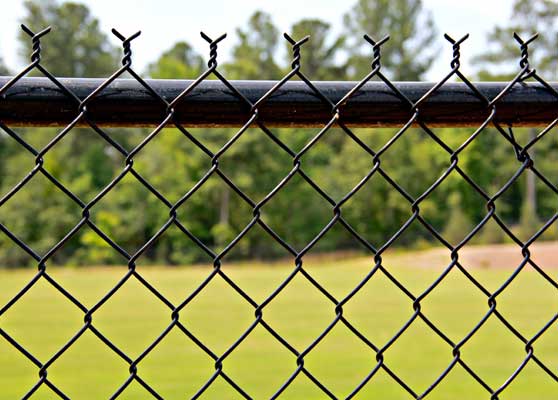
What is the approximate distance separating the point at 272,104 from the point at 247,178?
31.5 m

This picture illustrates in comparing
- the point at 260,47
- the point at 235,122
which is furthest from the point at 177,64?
the point at 235,122

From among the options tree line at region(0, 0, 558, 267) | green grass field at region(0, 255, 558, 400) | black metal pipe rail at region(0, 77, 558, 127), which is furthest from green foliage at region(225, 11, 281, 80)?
black metal pipe rail at region(0, 77, 558, 127)

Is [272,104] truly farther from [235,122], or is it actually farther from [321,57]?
[321,57]

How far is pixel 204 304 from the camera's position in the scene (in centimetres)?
1297

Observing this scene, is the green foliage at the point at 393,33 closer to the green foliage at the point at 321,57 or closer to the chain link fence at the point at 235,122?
the green foliage at the point at 321,57

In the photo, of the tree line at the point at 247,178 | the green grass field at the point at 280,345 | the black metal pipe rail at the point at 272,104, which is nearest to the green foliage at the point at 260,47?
the tree line at the point at 247,178

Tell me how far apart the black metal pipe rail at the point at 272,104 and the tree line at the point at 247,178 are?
93.9 feet

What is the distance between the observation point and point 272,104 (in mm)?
1427

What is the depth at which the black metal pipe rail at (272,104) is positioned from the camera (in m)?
1.32

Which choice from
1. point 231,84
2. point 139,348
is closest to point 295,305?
point 139,348

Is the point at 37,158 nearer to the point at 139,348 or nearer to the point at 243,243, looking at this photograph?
the point at 139,348

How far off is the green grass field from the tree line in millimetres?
15609

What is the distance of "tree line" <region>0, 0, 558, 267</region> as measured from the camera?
31.3m

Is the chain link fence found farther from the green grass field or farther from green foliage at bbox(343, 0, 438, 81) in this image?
green foliage at bbox(343, 0, 438, 81)
